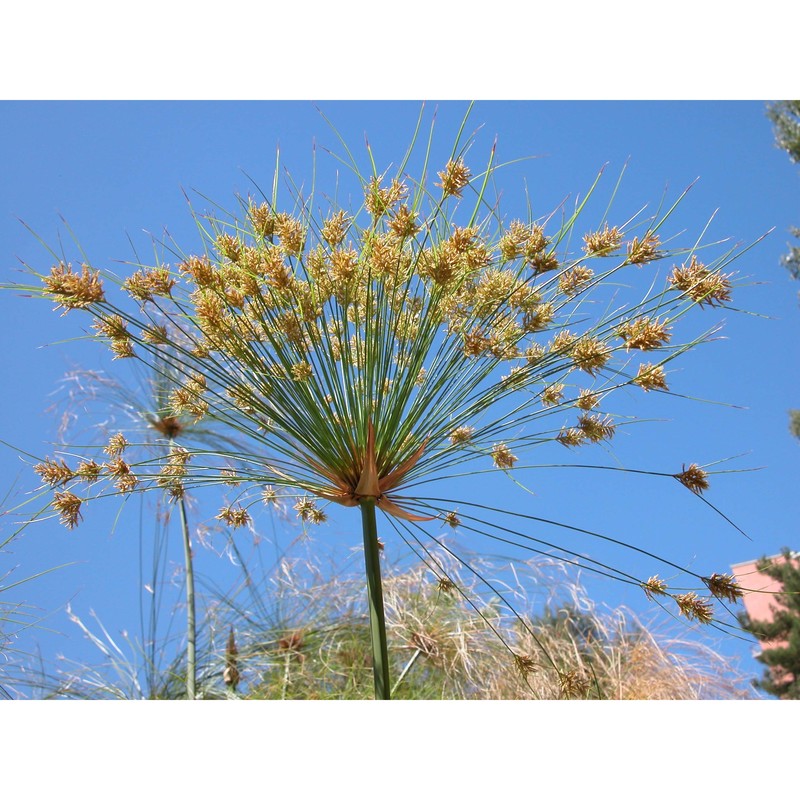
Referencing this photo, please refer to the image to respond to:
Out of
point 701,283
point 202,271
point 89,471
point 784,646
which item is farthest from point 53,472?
point 784,646

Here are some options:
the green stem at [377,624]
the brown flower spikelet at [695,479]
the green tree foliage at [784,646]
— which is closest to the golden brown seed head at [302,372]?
the green stem at [377,624]

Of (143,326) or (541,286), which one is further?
(541,286)

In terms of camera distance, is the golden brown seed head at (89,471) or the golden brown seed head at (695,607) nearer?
the golden brown seed head at (695,607)

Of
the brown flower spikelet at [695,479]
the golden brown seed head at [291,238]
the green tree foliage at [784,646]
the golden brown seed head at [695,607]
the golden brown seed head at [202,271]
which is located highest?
the green tree foliage at [784,646]

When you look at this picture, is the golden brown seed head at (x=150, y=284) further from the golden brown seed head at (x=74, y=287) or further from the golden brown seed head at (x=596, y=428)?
the golden brown seed head at (x=596, y=428)

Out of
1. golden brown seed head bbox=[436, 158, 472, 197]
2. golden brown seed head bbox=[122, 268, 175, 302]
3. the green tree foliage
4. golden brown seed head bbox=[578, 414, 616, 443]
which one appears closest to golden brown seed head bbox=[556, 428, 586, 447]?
golden brown seed head bbox=[578, 414, 616, 443]

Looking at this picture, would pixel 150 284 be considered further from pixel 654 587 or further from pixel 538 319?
pixel 654 587

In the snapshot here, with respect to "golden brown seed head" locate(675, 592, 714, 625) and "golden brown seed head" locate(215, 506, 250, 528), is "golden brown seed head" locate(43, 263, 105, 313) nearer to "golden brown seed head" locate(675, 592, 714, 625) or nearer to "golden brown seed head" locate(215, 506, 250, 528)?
"golden brown seed head" locate(215, 506, 250, 528)

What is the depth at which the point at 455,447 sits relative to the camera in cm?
199

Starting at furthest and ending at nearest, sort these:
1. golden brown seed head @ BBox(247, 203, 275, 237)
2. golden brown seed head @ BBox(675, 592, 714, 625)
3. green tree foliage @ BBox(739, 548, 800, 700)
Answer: green tree foliage @ BBox(739, 548, 800, 700) < golden brown seed head @ BBox(247, 203, 275, 237) < golden brown seed head @ BBox(675, 592, 714, 625)

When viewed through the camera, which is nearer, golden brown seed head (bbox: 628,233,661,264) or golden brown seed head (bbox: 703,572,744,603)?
golden brown seed head (bbox: 703,572,744,603)
